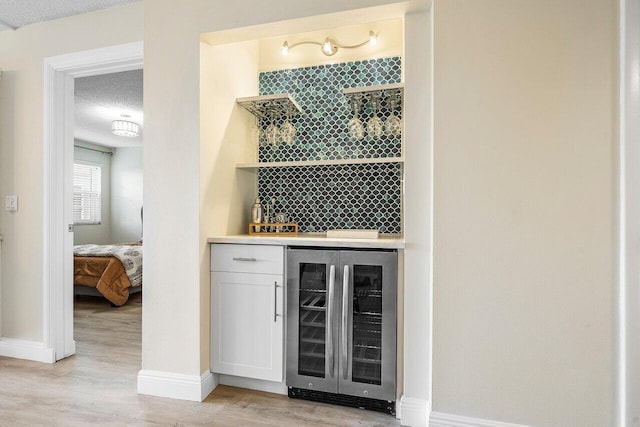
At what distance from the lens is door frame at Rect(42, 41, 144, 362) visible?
2693mm

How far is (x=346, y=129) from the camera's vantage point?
2.64m

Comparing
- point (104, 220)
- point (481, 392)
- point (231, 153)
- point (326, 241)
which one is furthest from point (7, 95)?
point (104, 220)

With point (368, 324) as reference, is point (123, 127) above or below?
above

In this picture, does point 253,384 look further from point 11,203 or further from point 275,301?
point 11,203

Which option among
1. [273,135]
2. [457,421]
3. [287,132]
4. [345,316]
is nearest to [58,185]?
[273,135]

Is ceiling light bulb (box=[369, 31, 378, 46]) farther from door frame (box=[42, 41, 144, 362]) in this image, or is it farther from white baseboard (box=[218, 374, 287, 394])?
white baseboard (box=[218, 374, 287, 394])

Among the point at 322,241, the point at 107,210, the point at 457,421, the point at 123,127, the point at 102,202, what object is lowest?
the point at 457,421

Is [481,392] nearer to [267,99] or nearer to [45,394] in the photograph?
[267,99]

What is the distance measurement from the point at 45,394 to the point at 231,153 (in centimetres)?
181

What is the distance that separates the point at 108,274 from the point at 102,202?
12.8 ft

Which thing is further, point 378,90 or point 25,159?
point 25,159

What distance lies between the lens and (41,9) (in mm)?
2582

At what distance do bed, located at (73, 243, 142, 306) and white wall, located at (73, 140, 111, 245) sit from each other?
278 centimetres

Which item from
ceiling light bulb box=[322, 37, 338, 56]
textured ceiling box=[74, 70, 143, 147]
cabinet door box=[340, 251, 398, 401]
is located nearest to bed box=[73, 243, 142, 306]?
textured ceiling box=[74, 70, 143, 147]
